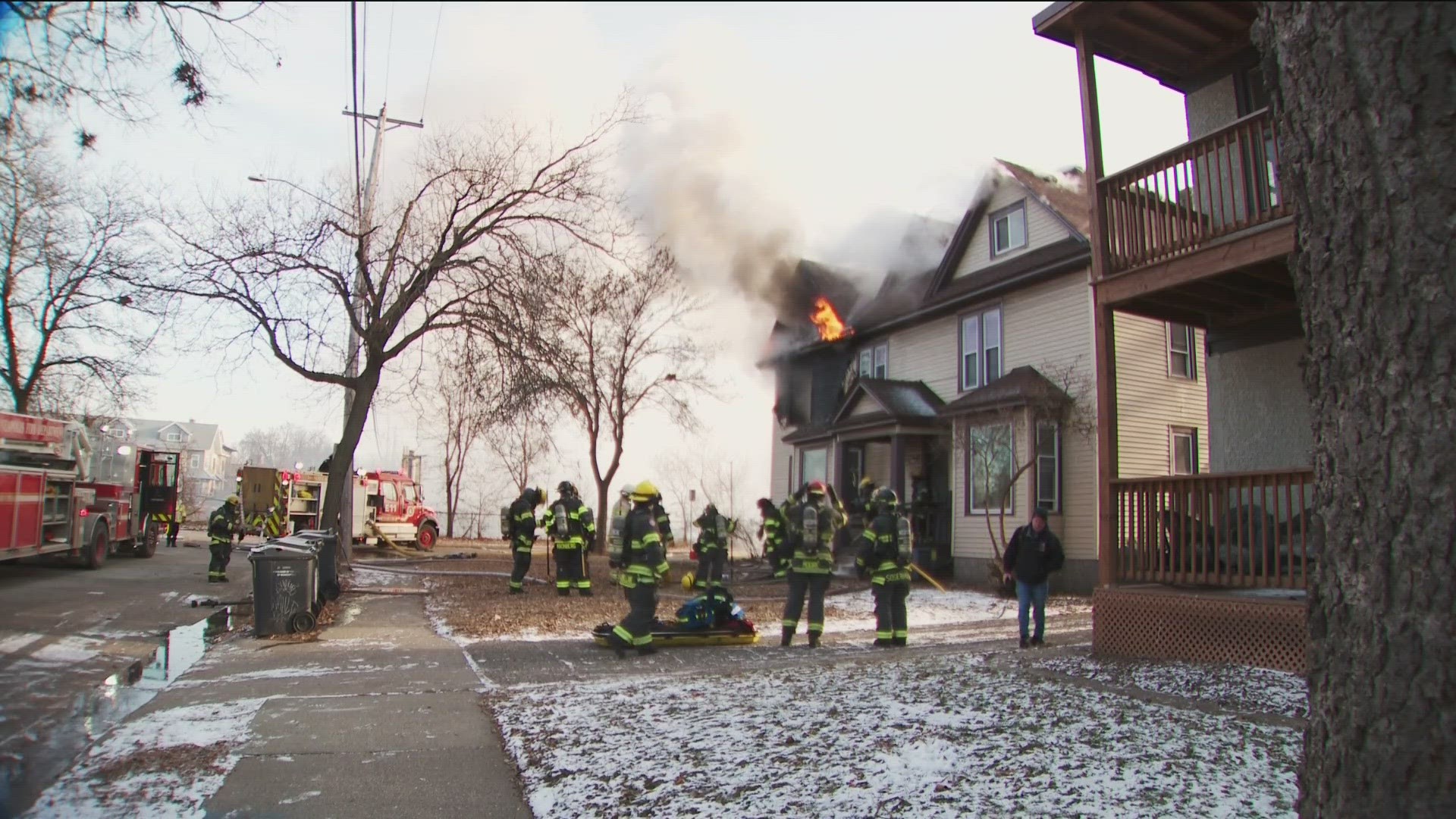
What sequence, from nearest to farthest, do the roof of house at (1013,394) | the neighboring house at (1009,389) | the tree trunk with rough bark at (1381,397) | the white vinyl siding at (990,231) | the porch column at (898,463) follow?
1. the tree trunk with rough bark at (1381,397)
2. the roof of house at (1013,394)
3. the neighboring house at (1009,389)
4. the white vinyl siding at (990,231)
5. the porch column at (898,463)

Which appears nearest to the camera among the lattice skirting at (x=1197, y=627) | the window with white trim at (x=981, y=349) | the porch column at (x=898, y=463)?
the lattice skirting at (x=1197, y=627)

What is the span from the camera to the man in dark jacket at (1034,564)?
9.46 m

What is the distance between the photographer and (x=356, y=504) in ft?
82.5

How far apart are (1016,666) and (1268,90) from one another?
212 inches

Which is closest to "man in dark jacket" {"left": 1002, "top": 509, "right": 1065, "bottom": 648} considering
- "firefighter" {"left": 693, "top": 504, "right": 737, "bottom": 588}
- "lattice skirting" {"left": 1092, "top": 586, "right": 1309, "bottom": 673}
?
"lattice skirting" {"left": 1092, "top": 586, "right": 1309, "bottom": 673}

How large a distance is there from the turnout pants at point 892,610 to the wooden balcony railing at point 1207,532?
6.96ft

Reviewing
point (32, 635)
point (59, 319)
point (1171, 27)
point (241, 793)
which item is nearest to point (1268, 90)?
point (241, 793)

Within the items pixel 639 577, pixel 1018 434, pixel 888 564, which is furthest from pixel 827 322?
pixel 639 577

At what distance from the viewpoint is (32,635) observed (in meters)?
9.66

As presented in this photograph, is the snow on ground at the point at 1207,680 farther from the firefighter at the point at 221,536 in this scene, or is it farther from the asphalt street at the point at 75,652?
the firefighter at the point at 221,536

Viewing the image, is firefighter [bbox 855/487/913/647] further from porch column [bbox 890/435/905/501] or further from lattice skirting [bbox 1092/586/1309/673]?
porch column [bbox 890/435/905/501]

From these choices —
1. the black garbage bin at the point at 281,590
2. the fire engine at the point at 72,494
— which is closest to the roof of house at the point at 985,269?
the black garbage bin at the point at 281,590

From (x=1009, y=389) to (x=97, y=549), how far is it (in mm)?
16950

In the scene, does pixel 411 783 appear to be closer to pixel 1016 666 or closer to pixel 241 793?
pixel 241 793
